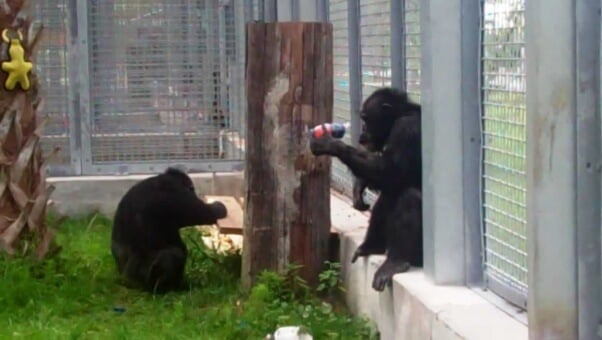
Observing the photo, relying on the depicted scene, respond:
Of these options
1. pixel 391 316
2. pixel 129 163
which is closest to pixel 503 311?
pixel 391 316

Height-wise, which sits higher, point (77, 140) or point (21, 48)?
point (21, 48)

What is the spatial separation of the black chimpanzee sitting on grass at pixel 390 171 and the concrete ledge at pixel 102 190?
15.5 ft

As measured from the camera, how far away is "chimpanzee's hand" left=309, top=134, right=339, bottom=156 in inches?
265

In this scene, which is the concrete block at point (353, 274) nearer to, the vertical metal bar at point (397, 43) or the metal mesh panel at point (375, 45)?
the metal mesh panel at point (375, 45)

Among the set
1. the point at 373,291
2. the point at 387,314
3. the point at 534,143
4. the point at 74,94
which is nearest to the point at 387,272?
the point at 387,314

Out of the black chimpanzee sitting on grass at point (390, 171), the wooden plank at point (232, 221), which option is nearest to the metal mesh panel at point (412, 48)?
the black chimpanzee sitting on grass at point (390, 171)

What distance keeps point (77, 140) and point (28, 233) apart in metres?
3.40

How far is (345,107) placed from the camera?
9.11m

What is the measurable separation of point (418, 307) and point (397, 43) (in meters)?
2.15

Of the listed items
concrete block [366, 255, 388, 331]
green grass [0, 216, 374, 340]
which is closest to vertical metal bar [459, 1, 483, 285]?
concrete block [366, 255, 388, 331]

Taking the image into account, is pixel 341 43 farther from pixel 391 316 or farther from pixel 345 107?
pixel 391 316

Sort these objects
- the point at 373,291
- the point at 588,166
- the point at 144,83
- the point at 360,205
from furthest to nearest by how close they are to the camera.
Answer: the point at 144,83, the point at 360,205, the point at 373,291, the point at 588,166

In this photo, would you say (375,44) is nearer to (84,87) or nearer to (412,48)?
(412,48)

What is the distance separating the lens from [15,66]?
8375mm
